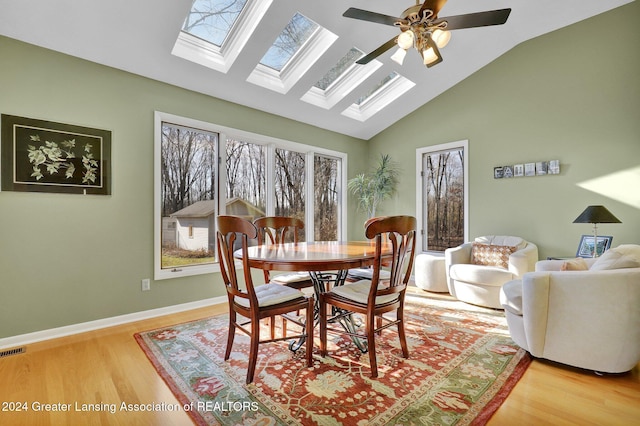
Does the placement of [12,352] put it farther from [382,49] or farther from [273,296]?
[382,49]

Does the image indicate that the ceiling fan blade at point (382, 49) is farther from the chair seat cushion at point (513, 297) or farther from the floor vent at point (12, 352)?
the floor vent at point (12, 352)

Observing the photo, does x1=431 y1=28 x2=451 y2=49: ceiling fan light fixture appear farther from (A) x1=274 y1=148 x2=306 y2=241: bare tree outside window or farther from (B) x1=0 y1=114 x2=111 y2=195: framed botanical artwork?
(B) x1=0 y1=114 x2=111 y2=195: framed botanical artwork

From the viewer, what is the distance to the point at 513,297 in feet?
7.82

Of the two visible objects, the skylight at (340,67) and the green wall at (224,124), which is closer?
the green wall at (224,124)

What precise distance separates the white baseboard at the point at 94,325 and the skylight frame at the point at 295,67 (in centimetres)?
276

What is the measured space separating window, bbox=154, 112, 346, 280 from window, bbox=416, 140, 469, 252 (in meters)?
1.86

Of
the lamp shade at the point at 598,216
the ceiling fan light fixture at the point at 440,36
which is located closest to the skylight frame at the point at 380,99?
the ceiling fan light fixture at the point at 440,36

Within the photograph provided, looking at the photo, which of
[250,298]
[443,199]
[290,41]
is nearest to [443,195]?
[443,199]

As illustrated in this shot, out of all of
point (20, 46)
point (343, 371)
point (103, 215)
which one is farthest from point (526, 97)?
point (20, 46)

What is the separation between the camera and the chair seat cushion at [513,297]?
92.5 inches

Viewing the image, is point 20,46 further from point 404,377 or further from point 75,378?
point 404,377

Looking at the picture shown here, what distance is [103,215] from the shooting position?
299 cm

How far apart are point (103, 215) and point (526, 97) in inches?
205

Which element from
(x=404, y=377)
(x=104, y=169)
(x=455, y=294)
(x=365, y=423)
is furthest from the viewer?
(x=455, y=294)
